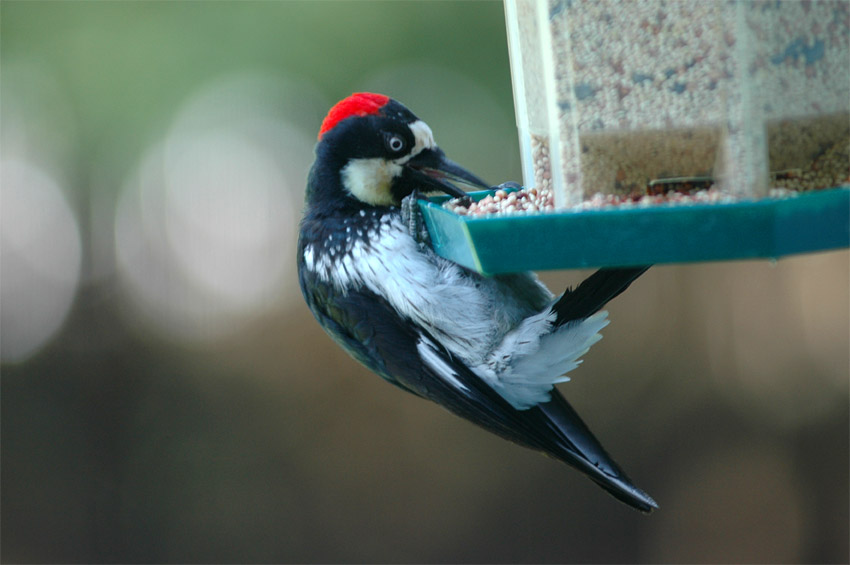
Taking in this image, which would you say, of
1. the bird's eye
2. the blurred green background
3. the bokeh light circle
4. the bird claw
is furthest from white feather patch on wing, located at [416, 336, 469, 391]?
the bokeh light circle

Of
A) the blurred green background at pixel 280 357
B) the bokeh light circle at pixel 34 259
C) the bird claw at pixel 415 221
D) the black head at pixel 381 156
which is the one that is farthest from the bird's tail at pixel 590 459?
the bokeh light circle at pixel 34 259

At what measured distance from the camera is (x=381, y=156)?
2189 mm

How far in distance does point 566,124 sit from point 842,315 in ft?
12.1

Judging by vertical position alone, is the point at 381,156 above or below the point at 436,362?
above

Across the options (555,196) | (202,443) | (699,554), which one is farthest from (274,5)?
(699,554)

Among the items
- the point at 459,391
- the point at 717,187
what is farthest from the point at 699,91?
the point at 459,391

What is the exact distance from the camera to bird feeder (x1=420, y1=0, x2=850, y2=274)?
1475mm

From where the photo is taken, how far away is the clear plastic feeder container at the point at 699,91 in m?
1.51

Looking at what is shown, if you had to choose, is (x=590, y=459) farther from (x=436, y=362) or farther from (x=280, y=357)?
(x=280, y=357)

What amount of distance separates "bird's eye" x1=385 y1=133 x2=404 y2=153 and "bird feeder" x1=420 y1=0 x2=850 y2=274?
1.87 ft

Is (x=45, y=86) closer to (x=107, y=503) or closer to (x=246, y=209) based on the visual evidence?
(x=246, y=209)

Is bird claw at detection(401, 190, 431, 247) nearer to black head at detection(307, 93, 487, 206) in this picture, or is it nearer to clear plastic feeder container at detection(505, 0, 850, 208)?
black head at detection(307, 93, 487, 206)

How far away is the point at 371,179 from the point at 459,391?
23.6 inches

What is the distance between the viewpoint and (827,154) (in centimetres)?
157
